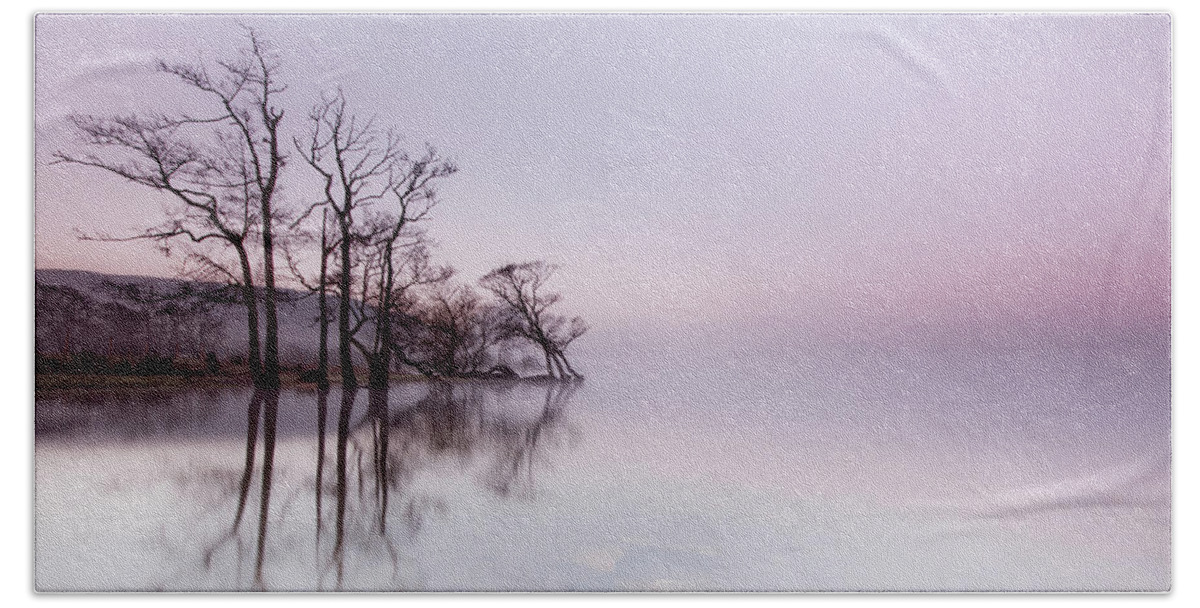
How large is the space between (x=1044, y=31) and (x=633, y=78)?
1128mm

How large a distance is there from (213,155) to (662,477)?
1.50 meters

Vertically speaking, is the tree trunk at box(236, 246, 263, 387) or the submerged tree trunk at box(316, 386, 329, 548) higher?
the tree trunk at box(236, 246, 263, 387)

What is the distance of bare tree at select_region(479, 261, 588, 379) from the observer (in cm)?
359

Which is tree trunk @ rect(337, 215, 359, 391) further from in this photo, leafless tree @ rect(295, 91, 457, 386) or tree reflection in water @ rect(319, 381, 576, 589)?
tree reflection in water @ rect(319, 381, 576, 589)

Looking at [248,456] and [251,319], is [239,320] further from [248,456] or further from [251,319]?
[248,456]

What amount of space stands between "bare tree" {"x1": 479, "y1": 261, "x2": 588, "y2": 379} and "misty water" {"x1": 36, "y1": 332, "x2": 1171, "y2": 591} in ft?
0.23

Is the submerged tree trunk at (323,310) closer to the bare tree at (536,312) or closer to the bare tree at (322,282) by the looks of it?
the bare tree at (322,282)

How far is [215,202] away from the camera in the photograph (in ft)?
11.9

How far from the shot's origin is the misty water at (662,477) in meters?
3.60

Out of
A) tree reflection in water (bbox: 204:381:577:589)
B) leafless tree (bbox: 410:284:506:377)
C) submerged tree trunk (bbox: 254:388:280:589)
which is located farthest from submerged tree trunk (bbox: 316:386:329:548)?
leafless tree (bbox: 410:284:506:377)

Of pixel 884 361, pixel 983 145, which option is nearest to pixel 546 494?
pixel 884 361

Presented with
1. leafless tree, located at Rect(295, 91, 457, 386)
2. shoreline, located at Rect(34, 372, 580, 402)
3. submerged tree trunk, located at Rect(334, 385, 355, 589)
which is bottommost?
submerged tree trunk, located at Rect(334, 385, 355, 589)

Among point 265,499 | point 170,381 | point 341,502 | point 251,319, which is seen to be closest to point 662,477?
point 341,502

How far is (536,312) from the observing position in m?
3.60
